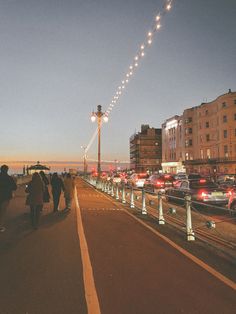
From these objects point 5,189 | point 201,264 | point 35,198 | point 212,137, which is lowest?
point 201,264

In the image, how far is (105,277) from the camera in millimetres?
6117

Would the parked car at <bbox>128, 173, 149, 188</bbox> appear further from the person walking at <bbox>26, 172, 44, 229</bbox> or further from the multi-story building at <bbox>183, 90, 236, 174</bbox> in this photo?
the person walking at <bbox>26, 172, 44, 229</bbox>

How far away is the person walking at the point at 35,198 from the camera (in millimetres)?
11656

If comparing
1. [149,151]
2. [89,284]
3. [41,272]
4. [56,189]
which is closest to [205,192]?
[56,189]

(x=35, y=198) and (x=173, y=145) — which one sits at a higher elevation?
(x=173, y=145)

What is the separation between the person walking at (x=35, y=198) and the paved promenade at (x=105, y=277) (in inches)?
52.8

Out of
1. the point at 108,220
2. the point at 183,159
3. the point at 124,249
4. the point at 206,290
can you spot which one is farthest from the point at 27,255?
the point at 183,159

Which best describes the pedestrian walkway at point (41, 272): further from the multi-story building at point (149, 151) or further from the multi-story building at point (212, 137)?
the multi-story building at point (149, 151)

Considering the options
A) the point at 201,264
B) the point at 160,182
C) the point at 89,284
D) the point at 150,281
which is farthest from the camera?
the point at 160,182

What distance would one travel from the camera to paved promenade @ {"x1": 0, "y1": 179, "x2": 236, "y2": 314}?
484cm

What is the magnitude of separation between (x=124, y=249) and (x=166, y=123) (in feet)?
270

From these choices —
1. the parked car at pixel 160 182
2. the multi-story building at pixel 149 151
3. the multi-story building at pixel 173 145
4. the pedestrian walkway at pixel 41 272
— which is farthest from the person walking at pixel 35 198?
the multi-story building at pixel 149 151

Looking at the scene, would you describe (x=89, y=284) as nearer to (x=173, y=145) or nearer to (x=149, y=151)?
(x=173, y=145)

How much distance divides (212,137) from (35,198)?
57.7 m
